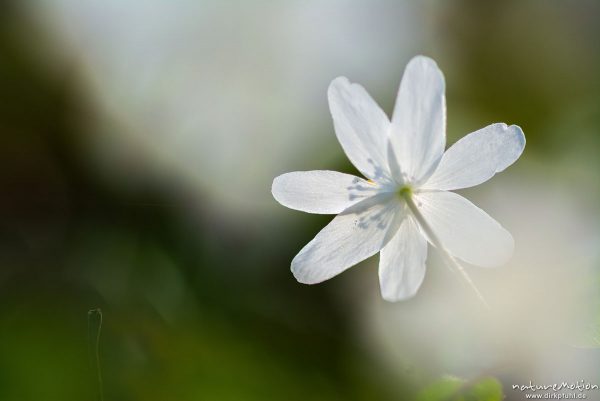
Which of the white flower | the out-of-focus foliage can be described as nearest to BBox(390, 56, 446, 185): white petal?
the white flower

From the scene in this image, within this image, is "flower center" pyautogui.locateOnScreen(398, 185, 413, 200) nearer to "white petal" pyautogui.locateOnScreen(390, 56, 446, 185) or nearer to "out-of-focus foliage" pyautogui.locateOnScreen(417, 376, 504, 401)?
"white petal" pyautogui.locateOnScreen(390, 56, 446, 185)

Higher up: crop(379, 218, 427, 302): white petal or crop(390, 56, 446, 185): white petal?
crop(390, 56, 446, 185): white petal

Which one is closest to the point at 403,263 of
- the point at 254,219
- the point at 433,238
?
the point at 433,238

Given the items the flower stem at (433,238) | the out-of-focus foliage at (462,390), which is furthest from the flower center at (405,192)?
the out-of-focus foliage at (462,390)

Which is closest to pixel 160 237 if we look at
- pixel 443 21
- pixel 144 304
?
pixel 144 304

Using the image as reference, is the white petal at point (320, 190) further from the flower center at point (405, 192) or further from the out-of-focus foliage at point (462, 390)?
the out-of-focus foliage at point (462, 390)

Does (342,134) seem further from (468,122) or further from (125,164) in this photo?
(125,164)
